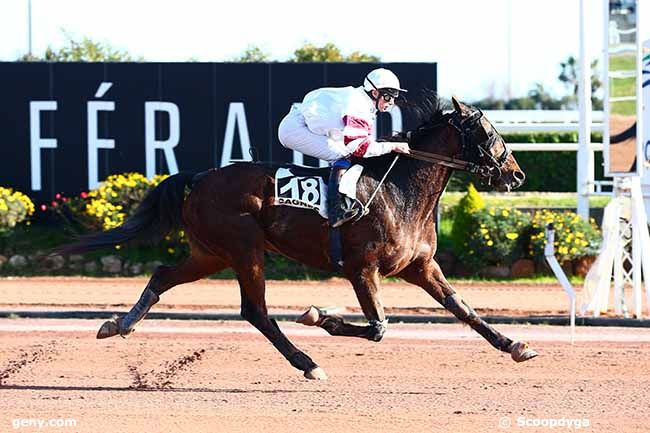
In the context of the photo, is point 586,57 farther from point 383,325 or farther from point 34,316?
point 383,325

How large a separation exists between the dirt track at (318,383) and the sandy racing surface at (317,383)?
0.04 ft

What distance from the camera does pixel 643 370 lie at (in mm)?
9836

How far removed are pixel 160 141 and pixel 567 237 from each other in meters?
6.28

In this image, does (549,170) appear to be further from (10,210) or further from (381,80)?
(381,80)

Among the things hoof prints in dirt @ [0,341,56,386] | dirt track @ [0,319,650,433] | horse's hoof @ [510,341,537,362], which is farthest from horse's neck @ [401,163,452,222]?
hoof prints in dirt @ [0,341,56,386]

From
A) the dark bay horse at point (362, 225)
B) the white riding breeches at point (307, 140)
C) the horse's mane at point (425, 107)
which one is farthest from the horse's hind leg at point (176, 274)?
the horse's mane at point (425, 107)

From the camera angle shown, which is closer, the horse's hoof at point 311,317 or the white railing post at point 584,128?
the horse's hoof at point 311,317

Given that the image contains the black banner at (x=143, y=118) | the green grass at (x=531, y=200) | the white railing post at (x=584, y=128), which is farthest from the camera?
the green grass at (x=531, y=200)

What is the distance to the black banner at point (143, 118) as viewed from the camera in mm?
18734

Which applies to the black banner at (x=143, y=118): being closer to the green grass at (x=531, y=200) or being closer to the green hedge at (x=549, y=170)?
the green grass at (x=531, y=200)

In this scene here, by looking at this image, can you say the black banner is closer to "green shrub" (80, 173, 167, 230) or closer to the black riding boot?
"green shrub" (80, 173, 167, 230)

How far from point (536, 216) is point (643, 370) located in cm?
827

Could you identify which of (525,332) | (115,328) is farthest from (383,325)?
(525,332)

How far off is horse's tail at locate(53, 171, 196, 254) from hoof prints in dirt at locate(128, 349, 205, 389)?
3.40 ft
